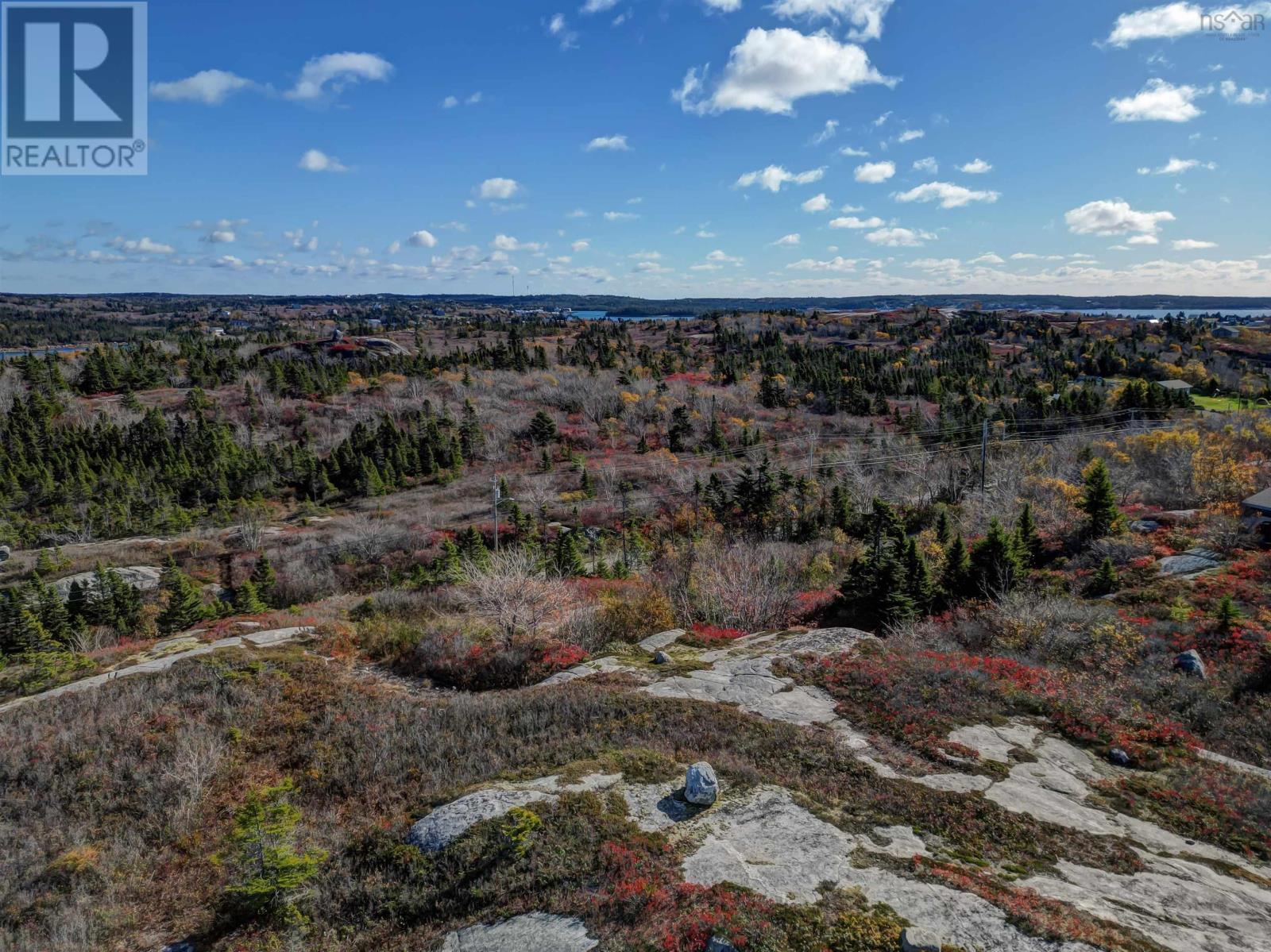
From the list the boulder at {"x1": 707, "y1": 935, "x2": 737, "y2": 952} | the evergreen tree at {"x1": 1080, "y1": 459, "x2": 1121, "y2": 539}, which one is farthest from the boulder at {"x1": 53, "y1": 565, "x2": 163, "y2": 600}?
the evergreen tree at {"x1": 1080, "y1": 459, "x2": 1121, "y2": 539}

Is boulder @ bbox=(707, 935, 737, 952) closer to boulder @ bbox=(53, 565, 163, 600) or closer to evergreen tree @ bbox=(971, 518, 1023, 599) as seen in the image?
evergreen tree @ bbox=(971, 518, 1023, 599)

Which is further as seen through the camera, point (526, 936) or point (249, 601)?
point (249, 601)

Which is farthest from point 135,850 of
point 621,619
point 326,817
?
point 621,619

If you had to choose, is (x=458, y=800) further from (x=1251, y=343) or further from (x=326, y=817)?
(x=1251, y=343)

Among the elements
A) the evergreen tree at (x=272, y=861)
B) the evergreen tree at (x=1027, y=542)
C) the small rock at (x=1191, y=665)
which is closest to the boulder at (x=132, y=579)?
the evergreen tree at (x=272, y=861)

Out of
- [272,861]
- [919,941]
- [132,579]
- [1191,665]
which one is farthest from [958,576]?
[132,579]

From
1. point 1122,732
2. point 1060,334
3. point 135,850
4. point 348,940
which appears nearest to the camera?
point 348,940

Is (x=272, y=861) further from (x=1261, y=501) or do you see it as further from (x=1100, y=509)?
(x=1261, y=501)
